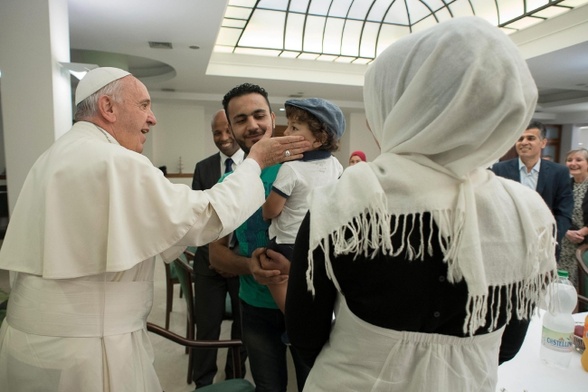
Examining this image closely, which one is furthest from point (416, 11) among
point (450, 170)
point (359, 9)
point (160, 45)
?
point (450, 170)

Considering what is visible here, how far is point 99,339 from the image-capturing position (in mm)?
1221

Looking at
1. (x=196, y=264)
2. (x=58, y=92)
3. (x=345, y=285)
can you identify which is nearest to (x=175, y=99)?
(x=58, y=92)

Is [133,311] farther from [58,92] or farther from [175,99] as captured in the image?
[175,99]

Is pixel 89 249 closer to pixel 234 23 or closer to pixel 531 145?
pixel 531 145

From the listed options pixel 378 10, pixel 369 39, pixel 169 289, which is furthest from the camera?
pixel 369 39

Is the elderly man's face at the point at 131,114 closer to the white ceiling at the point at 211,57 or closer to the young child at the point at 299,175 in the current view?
the young child at the point at 299,175

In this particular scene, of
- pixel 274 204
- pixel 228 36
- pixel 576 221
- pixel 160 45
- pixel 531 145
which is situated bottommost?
pixel 576 221

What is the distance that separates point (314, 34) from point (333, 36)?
40 centimetres

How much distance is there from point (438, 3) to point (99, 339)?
23.6 ft

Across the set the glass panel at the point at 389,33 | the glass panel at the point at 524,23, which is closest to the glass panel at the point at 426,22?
the glass panel at the point at 389,33

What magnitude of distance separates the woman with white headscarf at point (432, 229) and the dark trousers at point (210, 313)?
1.67 m

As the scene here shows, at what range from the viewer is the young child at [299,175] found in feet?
4.47

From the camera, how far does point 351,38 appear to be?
7258 millimetres

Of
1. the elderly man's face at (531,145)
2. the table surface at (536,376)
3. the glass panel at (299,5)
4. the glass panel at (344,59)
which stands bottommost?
the table surface at (536,376)
